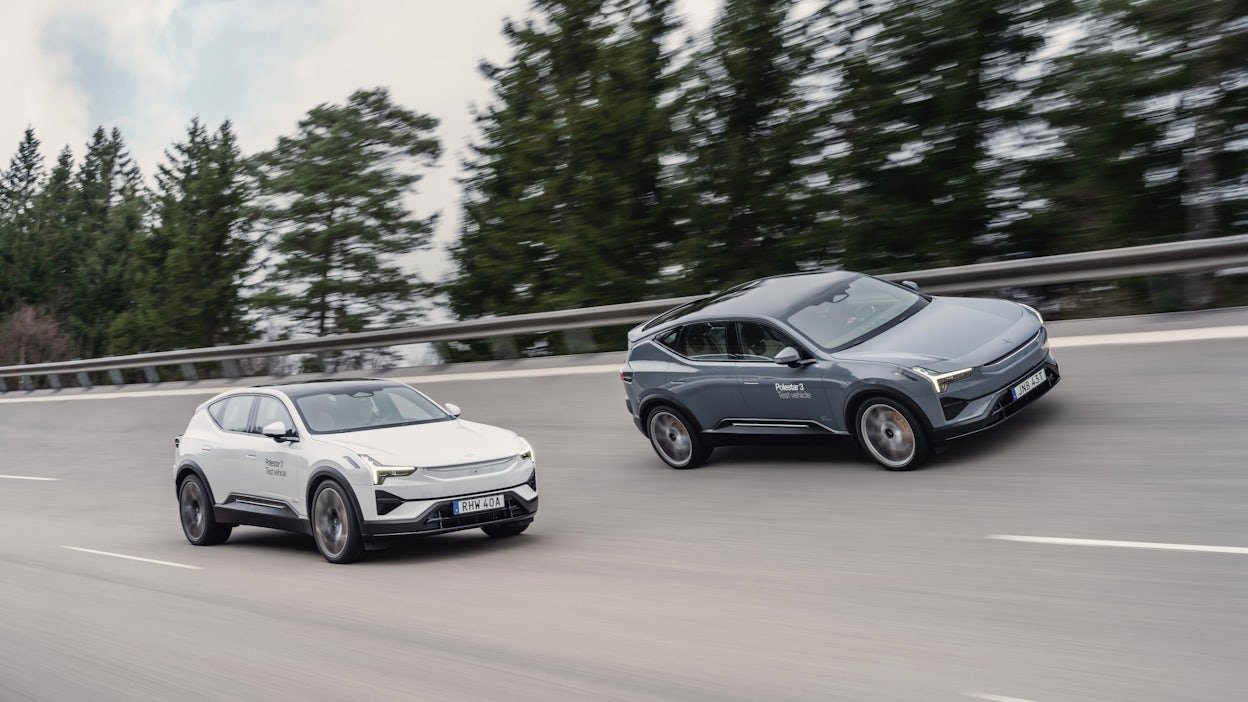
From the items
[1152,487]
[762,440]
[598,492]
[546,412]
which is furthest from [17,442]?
[1152,487]

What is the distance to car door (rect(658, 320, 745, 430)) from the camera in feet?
35.4

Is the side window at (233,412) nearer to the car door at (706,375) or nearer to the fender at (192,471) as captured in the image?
the fender at (192,471)

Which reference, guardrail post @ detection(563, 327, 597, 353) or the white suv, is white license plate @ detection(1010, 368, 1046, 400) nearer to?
the white suv

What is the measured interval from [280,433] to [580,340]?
894 centimetres

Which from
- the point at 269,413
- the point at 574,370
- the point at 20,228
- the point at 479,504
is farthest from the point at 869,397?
the point at 20,228

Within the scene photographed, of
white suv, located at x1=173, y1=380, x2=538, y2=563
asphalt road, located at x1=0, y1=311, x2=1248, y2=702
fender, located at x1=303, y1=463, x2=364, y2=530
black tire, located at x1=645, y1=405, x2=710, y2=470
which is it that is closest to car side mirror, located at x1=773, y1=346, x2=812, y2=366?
asphalt road, located at x1=0, y1=311, x2=1248, y2=702

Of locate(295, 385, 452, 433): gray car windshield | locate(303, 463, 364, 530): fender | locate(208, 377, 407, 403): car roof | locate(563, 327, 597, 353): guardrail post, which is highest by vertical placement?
locate(563, 327, 597, 353): guardrail post

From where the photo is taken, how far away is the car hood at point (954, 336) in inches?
371

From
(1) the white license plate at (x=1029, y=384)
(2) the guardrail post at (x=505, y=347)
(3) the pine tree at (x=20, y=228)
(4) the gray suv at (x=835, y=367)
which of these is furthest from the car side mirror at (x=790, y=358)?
(3) the pine tree at (x=20, y=228)

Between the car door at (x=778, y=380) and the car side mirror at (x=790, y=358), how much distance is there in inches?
1.1

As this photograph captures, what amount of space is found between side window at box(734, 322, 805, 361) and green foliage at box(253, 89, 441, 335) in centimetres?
3185

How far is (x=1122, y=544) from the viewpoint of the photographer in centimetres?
702

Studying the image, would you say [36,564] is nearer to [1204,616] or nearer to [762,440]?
[762,440]

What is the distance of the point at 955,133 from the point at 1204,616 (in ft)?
58.6
